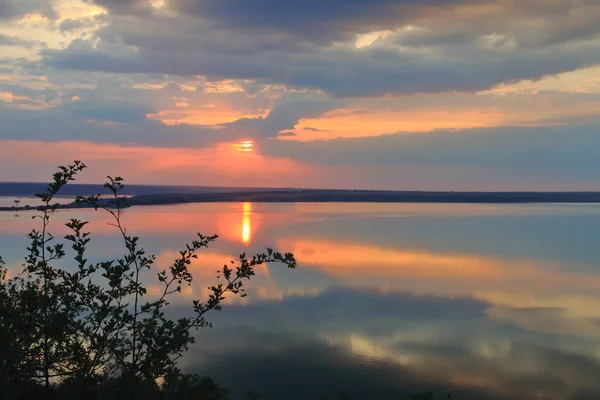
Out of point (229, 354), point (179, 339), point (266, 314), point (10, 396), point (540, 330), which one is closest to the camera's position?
point (10, 396)

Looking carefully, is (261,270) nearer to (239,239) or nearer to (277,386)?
(239,239)

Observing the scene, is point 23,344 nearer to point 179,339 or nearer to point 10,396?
point 10,396

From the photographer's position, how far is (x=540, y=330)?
28.0 meters

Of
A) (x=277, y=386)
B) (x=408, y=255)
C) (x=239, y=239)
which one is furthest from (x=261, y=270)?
(x=277, y=386)

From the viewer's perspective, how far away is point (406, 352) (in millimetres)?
24109

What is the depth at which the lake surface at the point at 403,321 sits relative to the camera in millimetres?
20750

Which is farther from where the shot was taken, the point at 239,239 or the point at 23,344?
the point at 239,239

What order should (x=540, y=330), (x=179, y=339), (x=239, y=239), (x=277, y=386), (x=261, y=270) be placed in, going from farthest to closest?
(x=239, y=239) → (x=261, y=270) → (x=540, y=330) → (x=277, y=386) → (x=179, y=339)

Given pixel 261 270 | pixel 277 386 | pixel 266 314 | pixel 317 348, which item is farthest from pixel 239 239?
pixel 277 386

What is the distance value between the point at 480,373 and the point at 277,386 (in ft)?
27.1

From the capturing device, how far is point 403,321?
1164 inches

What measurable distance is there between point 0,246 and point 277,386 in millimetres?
49240

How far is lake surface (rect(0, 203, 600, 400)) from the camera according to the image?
20750 mm

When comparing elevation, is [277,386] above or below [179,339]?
below
